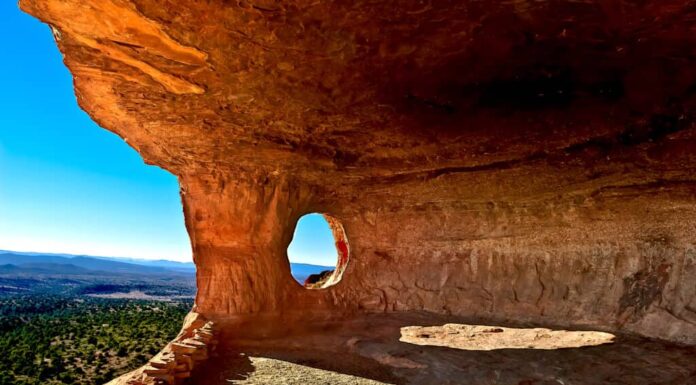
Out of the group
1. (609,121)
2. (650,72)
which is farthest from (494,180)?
(650,72)

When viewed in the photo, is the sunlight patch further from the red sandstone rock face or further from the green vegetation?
the green vegetation

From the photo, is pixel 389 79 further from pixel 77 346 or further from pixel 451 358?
pixel 77 346

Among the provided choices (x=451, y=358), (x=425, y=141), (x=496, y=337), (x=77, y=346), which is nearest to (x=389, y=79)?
(x=425, y=141)

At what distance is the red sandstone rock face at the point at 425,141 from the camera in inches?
231

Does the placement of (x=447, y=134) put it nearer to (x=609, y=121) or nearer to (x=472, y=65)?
(x=472, y=65)

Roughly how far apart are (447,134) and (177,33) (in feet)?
18.2

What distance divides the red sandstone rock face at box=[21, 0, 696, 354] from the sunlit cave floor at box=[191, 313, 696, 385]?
3.49 ft

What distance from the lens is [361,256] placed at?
505 inches

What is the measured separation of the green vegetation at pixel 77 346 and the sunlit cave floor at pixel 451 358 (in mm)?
19361

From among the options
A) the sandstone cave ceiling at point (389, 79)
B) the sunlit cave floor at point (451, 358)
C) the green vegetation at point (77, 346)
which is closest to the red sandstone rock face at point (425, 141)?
the sandstone cave ceiling at point (389, 79)

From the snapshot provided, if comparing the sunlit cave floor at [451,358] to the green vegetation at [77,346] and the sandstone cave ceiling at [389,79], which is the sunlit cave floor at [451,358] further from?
the green vegetation at [77,346]

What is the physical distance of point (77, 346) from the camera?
32.5 meters

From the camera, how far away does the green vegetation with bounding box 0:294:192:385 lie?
24.5 metres

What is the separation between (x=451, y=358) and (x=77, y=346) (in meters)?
34.1
